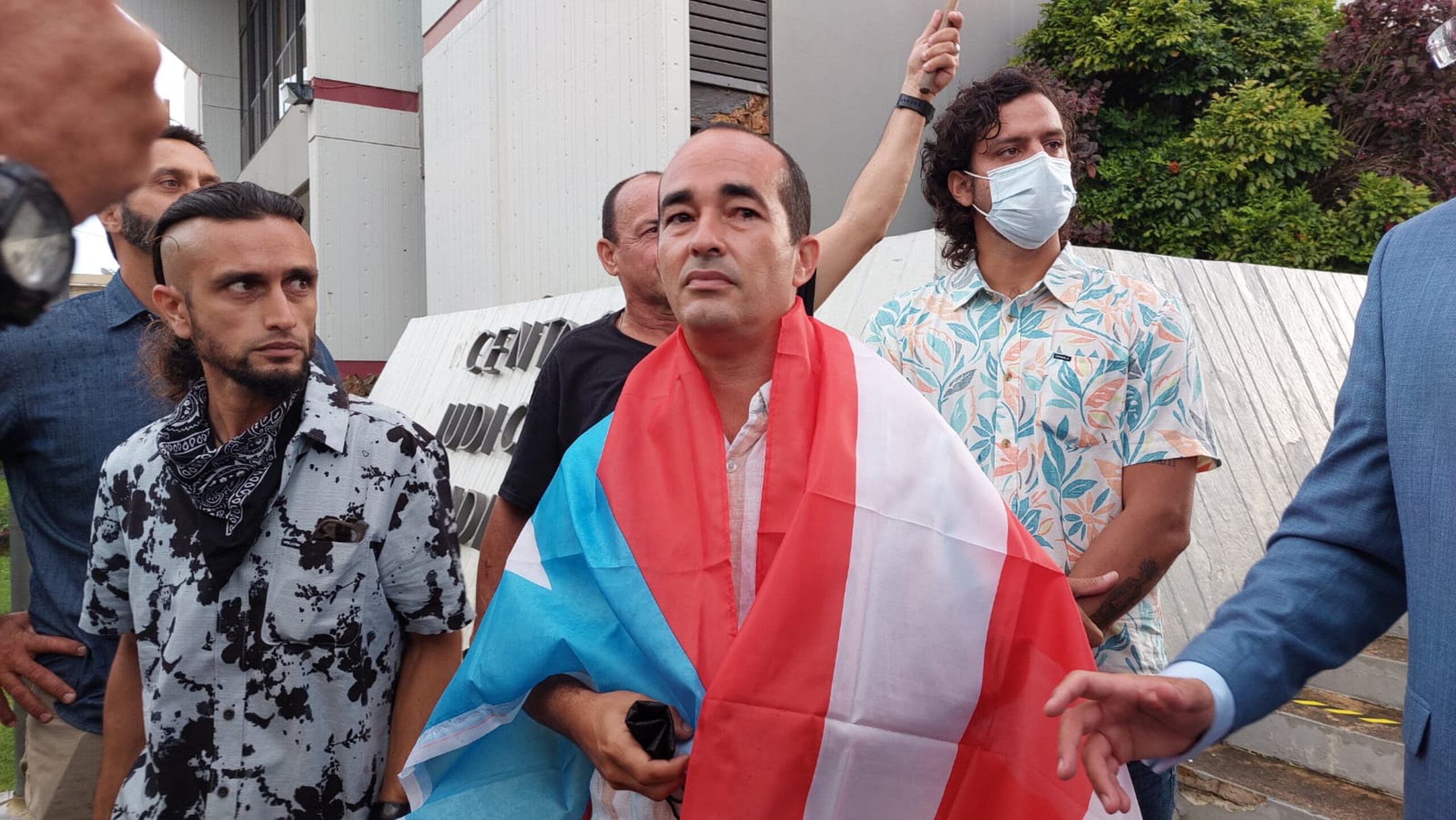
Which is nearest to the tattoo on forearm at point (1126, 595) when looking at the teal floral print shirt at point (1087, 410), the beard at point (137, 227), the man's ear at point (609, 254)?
the teal floral print shirt at point (1087, 410)

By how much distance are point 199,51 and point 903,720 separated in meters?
21.2

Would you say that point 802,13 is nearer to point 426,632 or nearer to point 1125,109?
point 1125,109

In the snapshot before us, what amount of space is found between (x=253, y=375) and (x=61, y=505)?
92cm

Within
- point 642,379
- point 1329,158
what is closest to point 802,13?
point 1329,158

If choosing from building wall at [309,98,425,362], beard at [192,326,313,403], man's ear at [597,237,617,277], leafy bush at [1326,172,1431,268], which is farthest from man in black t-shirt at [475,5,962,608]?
building wall at [309,98,425,362]

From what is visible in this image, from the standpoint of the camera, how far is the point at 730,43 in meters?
8.09

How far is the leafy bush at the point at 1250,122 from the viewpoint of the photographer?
8727mm

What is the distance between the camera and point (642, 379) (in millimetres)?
2184

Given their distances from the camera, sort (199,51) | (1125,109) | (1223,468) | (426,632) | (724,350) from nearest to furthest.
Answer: (724,350) < (426,632) < (1223,468) < (1125,109) < (199,51)

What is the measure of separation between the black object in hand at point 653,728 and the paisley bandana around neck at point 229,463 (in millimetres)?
985

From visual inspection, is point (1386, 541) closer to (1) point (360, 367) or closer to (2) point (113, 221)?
(2) point (113, 221)

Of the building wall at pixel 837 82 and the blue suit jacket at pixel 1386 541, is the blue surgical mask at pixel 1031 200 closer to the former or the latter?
the blue suit jacket at pixel 1386 541

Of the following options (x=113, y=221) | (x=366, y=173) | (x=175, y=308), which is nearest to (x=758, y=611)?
(x=175, y=308)

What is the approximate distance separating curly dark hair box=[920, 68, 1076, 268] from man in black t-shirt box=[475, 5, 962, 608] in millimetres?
91
